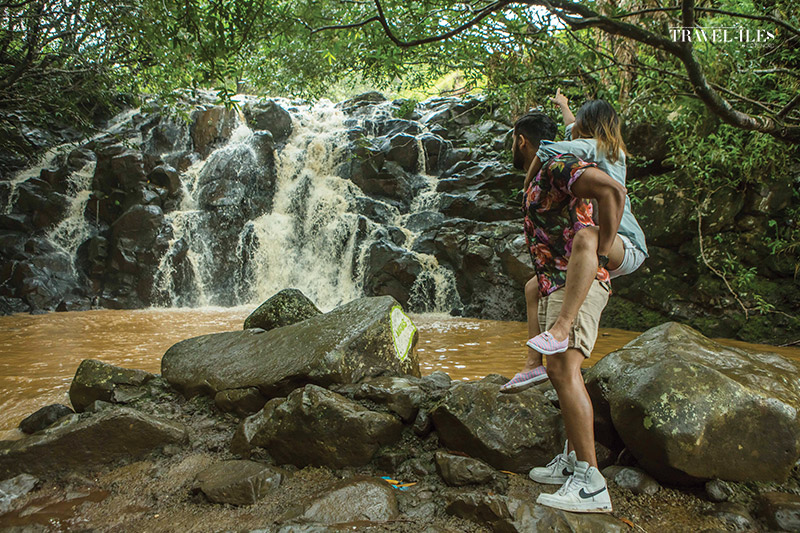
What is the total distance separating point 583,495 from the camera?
6.82 ft

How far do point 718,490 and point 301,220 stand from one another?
12.5 m

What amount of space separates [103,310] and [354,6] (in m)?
11.0

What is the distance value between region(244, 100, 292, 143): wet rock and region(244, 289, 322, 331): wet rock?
12.0m

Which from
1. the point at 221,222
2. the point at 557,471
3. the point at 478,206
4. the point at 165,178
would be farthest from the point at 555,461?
the point at 165,178

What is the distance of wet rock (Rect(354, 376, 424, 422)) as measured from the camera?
3105mm

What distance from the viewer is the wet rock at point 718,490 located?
7.41 feet

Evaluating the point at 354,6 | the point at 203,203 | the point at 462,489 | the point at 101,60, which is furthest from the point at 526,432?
the point at 203,203

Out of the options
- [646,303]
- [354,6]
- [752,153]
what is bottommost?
[646,303]

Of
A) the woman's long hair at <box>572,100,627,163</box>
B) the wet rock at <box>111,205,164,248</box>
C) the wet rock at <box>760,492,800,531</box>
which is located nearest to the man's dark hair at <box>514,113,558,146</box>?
the woman's long hair at <box>572,100,627,163</box>

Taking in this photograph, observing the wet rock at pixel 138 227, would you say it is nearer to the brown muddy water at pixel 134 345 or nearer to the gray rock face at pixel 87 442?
the brown muddy water at pixel 134 345

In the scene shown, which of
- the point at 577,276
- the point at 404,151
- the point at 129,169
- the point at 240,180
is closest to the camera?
the point at 577,276

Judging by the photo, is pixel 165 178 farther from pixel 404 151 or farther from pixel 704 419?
pixel 704 419

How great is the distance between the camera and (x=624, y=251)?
7.99 feet

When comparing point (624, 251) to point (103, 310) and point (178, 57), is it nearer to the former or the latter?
point (178, 57)
